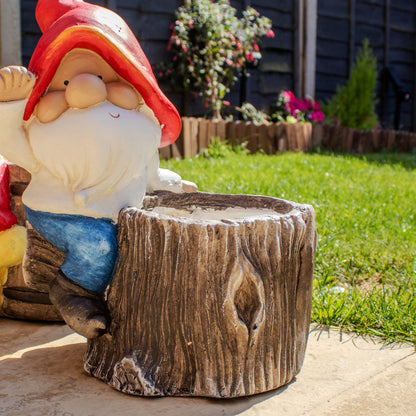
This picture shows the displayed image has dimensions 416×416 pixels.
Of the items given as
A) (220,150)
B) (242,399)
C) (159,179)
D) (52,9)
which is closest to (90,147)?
(159,179)

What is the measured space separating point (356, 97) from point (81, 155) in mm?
7801

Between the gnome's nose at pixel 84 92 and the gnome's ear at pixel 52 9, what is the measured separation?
0.98 feet

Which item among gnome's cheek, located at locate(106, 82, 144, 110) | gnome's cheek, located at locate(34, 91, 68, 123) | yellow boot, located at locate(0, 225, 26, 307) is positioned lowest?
yellow boot, located at locate(0, 225, 26, 307)

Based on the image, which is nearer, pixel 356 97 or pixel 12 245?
pixel 12 245

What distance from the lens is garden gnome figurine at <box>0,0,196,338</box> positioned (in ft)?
5.00

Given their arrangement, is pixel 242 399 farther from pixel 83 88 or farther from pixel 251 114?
pixel 251 114

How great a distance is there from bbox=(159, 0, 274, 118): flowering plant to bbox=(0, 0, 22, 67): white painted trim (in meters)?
1.63

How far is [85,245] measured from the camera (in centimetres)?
155

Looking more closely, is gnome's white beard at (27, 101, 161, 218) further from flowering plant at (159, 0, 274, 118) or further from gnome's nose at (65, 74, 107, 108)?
flowering plant at (159, 0, 274, 118)

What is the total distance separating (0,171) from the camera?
2041 mm

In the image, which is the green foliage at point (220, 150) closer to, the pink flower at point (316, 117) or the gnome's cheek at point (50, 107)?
the pink flower at point (316, 117)

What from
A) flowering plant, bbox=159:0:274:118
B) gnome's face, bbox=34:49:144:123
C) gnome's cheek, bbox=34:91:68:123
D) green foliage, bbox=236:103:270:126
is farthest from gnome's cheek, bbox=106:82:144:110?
green foliage, bbox=236:103:270:126

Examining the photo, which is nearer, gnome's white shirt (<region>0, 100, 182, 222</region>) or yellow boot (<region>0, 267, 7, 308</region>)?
gnome's white shirt (<region>0, 100, 182, 222</region>)

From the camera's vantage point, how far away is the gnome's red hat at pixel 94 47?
152 centimetres
